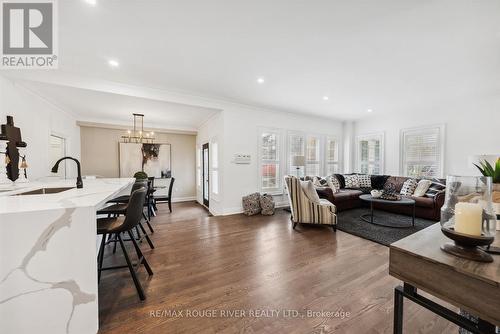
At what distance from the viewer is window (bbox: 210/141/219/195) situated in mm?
4734

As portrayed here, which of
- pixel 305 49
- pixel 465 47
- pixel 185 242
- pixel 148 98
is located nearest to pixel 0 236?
pixel 185 242

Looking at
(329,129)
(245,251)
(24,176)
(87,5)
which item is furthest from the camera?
(329,129)

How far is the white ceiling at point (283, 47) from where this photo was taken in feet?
6.03

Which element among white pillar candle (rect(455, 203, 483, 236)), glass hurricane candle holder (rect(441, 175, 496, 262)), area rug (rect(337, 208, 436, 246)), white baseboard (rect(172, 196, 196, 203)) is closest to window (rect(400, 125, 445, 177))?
area rug (rect(337, 208, 436, 246))

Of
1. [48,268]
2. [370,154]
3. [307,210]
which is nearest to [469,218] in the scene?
[48,268]

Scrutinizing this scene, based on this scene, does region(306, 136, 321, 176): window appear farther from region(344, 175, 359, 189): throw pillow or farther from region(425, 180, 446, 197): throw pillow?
region(425, 180, 446, 197): throw pillow

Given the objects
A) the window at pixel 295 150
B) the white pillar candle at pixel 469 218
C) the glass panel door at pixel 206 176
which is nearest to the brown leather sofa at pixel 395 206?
the window at pixel 295 150

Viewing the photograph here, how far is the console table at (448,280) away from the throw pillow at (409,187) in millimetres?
4401

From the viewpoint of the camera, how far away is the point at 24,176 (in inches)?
112

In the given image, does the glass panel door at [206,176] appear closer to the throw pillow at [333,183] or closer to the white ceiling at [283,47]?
the white ceiling at [283,47]

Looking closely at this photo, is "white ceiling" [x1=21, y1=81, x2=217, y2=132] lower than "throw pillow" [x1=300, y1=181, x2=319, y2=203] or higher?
higher

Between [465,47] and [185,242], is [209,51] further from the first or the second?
[465,47]

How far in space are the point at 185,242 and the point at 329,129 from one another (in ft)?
18.2

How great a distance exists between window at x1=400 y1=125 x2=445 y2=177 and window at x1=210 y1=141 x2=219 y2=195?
5137 mm
